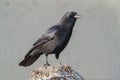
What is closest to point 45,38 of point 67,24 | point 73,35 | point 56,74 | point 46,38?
point 46,38

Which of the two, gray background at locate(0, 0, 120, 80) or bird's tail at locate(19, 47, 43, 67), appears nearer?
bird's tail at locate(19, 47, 43, 67)

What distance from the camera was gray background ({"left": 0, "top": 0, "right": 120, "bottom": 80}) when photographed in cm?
841

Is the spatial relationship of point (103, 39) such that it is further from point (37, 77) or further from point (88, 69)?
point (37, 77)

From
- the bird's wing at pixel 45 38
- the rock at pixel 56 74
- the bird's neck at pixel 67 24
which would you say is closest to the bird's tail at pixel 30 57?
the bird's wing at pixel 45 38

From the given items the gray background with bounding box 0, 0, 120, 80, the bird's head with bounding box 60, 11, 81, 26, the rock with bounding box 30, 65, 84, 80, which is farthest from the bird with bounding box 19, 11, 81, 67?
the gray background with bounding box 0, 0, 120, 80

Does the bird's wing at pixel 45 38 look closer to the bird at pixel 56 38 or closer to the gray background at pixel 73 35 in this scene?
the bird at pixel 56 38

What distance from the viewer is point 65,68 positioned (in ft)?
15.1

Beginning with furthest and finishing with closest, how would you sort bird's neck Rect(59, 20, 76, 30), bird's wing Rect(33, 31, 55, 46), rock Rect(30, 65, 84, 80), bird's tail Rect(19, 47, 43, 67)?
bird's neck Rect(59, 20, 76, 30)
bird's wing Rect(33, 31, 55, 46)
bird's tail Rect(19, 47, 43, 67)
rock Rect(30, 65, 84, 80)

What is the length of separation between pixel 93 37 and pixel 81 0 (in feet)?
1.53

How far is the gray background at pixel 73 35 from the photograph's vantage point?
841 centimetres

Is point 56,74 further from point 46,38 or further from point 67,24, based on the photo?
point 67,24

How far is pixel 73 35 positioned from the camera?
850 cm

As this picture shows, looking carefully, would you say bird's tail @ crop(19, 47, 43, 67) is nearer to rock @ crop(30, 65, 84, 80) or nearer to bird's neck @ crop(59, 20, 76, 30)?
bird's neck @ crop(59, 20, 76, 30)

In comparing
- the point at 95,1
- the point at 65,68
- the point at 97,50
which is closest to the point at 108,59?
the point at 97,50
